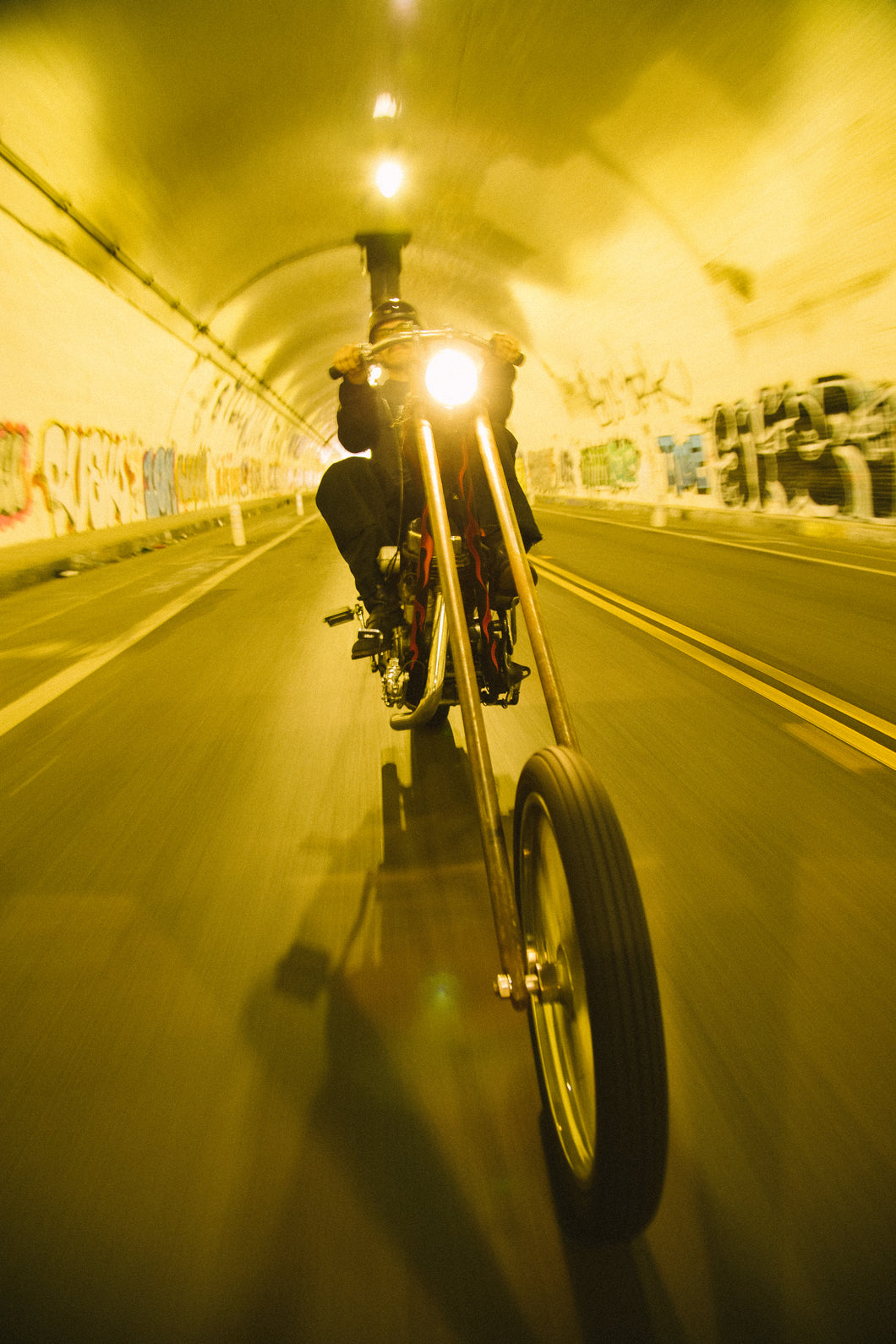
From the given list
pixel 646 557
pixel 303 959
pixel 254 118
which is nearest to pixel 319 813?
pixel 303 959

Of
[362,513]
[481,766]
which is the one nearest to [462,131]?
[362,513]

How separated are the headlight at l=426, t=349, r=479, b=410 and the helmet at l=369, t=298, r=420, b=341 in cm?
65

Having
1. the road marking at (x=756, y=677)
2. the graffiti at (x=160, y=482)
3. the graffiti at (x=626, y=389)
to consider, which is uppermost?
the graffiti at (x=626, y=389)

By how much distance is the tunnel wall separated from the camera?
527 inches

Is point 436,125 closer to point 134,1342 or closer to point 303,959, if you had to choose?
point 303,959

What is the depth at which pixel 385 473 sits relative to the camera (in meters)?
3.41

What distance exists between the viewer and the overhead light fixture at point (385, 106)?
1248 centimetres

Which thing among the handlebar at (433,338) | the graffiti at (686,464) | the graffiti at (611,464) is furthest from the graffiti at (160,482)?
the handlebar at (433,338)

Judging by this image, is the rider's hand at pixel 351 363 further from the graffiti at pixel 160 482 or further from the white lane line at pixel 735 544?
the graffiti at pixel 160 482

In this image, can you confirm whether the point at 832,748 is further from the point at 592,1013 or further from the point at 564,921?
the point at 592,1013

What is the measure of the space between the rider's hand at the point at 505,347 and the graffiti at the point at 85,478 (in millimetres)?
15206

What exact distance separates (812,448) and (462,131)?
8586 mm

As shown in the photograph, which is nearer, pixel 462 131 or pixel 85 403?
pixel 462 131

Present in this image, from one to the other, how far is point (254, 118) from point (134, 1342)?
1512 cm
